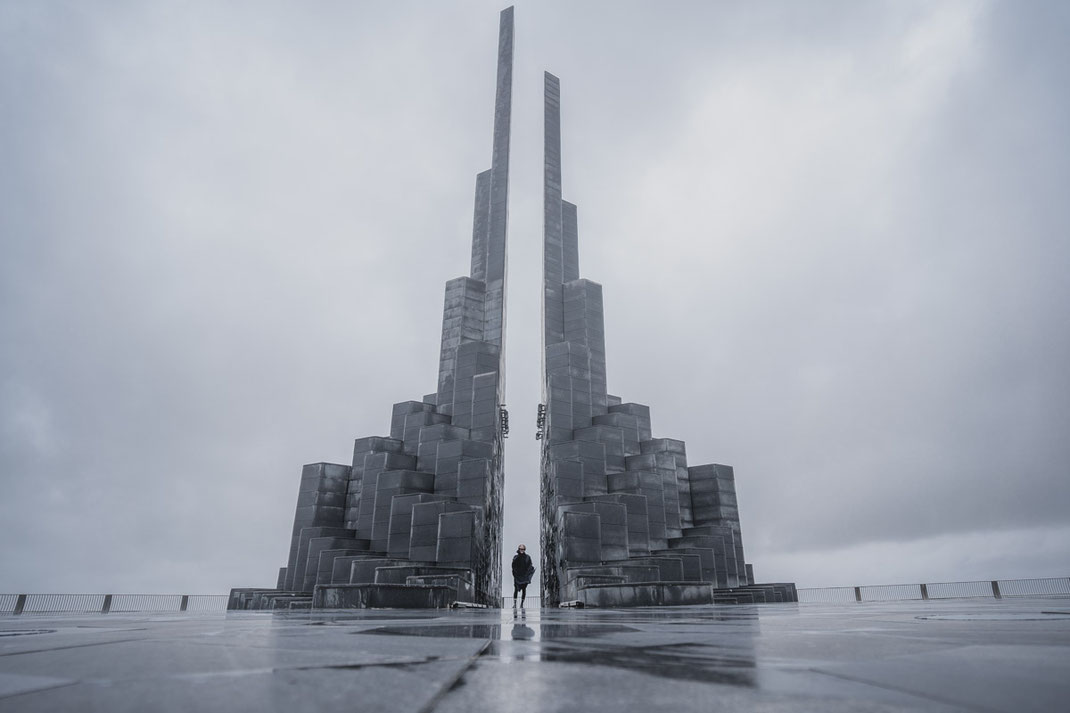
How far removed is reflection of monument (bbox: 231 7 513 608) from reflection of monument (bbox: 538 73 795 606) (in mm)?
2910

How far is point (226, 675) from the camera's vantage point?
1381mm

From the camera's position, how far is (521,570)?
1459 centimetres

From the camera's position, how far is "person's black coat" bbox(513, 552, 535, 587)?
47.5 feet

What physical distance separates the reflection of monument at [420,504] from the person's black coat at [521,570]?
4.43 feet

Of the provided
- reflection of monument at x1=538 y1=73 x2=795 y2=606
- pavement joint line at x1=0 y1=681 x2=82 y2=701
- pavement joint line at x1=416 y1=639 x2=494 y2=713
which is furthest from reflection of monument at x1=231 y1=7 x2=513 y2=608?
pavement joint line at x1=0 y1=681 x2=82 y2=701

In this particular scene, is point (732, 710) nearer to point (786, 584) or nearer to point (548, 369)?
point (786, 584)

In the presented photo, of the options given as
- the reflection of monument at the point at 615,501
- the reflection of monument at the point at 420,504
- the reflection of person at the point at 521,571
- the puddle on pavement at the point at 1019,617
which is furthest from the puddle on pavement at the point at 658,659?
the reflection of person at the point at 521,571

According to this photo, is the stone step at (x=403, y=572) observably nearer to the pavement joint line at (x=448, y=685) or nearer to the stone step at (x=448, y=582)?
the stone step at (x=448, y=582)

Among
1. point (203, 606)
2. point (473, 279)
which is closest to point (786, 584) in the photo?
point (473, 279)

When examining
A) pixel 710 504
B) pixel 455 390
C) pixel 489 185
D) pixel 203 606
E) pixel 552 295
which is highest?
pixel 489 185

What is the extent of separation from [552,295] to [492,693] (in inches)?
1305

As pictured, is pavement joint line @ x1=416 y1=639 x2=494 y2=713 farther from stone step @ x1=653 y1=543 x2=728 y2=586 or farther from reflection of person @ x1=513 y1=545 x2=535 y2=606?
stone step @ x1=653 y1=543 x2=728 y2=586

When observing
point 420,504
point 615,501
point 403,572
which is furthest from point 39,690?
point 615,501

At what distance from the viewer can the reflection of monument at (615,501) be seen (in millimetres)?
15375
